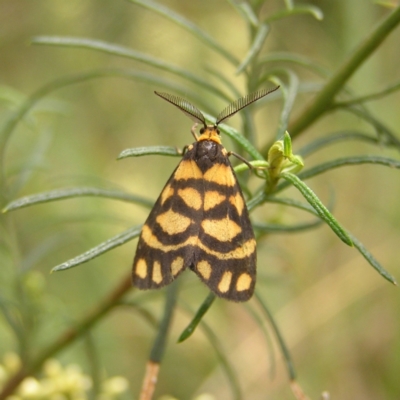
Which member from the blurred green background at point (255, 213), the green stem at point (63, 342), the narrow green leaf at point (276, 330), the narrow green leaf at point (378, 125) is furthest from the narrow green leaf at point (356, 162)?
the blurred green background at point (255, 213)

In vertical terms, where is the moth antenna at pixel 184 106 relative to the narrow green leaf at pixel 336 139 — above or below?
above

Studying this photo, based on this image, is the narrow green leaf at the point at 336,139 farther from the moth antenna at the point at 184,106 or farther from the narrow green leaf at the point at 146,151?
the narrow green leaf at the point at 146,151

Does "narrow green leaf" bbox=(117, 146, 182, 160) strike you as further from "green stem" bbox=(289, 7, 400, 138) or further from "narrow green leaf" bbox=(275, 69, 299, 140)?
"green stem" bbox=(289, 7, 400, 138)

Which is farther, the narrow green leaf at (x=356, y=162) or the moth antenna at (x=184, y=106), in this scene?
the moth antenna at (x=184, y=106)

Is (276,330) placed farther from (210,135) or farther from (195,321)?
(210,135)

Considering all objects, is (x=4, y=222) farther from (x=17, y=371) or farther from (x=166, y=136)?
(x=166, y=136)

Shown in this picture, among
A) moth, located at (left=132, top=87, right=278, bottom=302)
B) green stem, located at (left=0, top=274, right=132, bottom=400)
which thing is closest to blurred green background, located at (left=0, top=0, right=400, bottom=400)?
green stem, located at (left=0, top=274, right=132, bottom=400)
